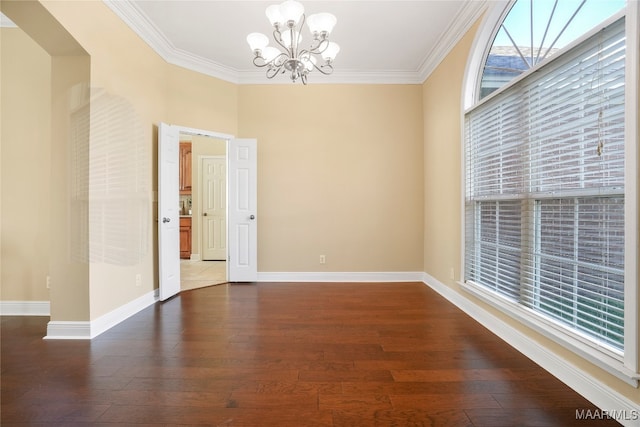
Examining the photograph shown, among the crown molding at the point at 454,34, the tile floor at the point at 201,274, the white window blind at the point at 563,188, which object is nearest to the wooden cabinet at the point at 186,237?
the tile floor at the point at 201,274

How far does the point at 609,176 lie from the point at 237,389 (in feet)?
8.12

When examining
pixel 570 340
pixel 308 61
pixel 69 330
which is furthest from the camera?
pixel 308 61

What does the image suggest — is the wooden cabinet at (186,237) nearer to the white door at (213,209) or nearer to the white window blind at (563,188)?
the white door at (213,209)

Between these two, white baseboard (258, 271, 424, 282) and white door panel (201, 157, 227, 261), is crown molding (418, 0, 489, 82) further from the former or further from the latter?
white door panel (201, 157, 227, 261)

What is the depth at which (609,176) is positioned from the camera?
1642mm

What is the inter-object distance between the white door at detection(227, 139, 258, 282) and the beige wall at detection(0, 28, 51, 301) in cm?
201

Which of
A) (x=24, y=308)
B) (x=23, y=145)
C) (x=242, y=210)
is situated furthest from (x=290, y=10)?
(x=24, y=308)

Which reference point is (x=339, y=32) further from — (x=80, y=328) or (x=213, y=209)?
(x=213, y=209)

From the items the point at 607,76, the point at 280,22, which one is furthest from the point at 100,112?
the point at 607,76

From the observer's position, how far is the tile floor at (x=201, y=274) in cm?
443

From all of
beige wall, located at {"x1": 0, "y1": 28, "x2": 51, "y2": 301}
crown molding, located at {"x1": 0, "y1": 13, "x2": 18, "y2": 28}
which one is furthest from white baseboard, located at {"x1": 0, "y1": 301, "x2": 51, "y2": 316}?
crown molding, located at {"x1": 0, "y1": 13, "x2": 18, "y2": 28}

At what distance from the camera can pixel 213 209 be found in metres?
6.39

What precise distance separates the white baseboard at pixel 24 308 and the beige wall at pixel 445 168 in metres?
4.43

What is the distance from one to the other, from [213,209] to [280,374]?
196 inches
